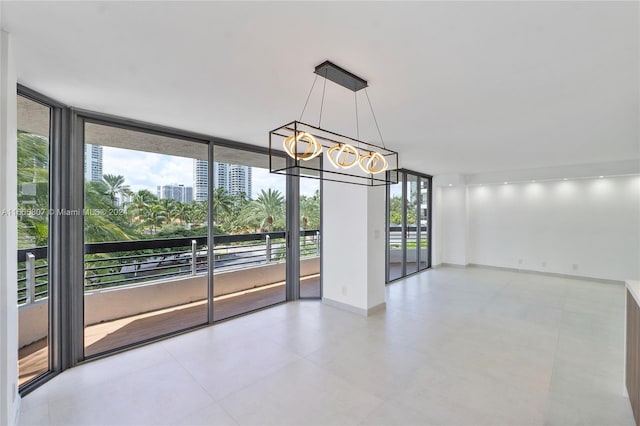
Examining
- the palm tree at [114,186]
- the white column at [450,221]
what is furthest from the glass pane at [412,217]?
the palm tree at [114,186]

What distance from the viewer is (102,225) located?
3.10m

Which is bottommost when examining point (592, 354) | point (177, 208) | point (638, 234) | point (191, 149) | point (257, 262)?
point (592, 354)

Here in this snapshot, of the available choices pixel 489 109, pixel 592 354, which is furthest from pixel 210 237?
pixel 592 354

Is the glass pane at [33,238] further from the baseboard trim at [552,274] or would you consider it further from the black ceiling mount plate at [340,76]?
the baseboard trim at [552,274]

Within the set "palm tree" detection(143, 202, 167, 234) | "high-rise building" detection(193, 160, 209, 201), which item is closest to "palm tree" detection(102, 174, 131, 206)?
"palm tree" detection(143, 202, 167, 234)

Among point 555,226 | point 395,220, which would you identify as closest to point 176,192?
point 395,220

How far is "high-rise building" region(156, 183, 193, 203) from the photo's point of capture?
11.5 feet

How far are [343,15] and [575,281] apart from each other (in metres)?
7.51

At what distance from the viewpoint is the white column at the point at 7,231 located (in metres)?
1.68

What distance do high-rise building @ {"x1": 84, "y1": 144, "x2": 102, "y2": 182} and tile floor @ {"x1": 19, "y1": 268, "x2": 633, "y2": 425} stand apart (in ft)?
6.19

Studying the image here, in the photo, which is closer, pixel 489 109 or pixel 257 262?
pixel 489 109

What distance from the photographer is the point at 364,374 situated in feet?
8.67

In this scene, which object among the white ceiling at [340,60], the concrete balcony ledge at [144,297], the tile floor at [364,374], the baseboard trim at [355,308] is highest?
the white ceiling at [340,60]

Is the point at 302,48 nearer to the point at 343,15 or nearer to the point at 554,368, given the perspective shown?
the point at 343,15
